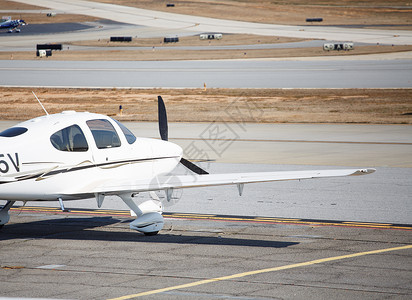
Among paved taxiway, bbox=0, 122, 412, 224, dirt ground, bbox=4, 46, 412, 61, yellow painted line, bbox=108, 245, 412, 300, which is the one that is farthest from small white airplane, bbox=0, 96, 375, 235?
dirt ground, bbox=4, 46, 412, 61

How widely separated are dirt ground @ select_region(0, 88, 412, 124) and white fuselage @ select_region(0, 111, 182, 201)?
22749 mm

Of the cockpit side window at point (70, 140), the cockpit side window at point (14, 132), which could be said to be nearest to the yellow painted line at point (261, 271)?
the cockpit side window at point (70, 140)

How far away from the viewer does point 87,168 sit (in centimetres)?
1466

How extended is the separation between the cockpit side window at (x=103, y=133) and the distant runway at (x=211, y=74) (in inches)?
1574

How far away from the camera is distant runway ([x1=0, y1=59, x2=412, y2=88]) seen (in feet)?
186

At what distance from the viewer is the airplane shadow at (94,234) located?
14.6 metres

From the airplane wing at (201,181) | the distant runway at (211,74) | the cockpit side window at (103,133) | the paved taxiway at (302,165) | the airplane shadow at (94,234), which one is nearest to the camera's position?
the airplane wing at (201,181)

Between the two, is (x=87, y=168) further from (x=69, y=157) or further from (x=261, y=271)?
(x=261, y=271)

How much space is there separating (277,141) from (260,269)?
18.8 m

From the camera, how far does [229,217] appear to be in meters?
17.2

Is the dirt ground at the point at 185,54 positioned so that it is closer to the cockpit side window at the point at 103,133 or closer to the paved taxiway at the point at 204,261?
the cockpit side window at the point at 103,133

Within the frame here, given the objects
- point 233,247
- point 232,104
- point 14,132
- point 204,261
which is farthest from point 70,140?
point 232,104

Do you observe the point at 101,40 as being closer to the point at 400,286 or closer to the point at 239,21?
the point at 239,21

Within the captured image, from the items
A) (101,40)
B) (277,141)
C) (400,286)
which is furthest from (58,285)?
(101,40)
